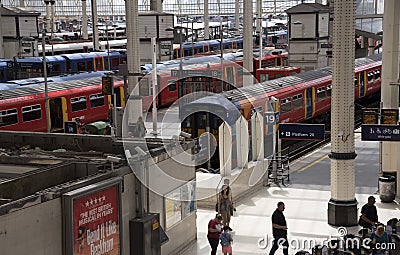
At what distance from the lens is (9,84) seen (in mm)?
27109

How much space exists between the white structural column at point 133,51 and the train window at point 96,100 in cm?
333

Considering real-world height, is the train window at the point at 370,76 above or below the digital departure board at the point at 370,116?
below

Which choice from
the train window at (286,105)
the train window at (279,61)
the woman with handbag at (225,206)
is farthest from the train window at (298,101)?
the train window at (279,61)

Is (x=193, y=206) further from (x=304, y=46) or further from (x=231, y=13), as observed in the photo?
(x=231, y=13)

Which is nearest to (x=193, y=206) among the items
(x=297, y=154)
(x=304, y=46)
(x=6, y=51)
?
(x=297, y=154)

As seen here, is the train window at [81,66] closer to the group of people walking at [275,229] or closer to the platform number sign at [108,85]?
the platform number sign at [108,85]

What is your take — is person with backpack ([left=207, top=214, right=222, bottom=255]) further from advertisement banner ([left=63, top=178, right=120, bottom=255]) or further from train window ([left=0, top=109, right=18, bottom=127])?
train window ([left=0, top=109, right=18, bottom=127])

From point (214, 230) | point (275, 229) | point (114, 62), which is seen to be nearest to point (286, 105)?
point (275, 229)

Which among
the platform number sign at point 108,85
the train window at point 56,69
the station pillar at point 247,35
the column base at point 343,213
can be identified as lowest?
the column base at point 343,213

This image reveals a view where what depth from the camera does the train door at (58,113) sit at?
25.8 metres

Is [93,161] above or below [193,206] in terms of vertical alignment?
above

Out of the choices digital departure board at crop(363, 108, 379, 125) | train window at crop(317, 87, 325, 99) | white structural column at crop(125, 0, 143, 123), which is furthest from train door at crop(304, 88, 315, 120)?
digital departure board at crop(363, 108, 379, 125)

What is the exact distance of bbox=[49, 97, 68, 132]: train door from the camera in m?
25.8

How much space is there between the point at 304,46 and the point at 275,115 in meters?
17.4
